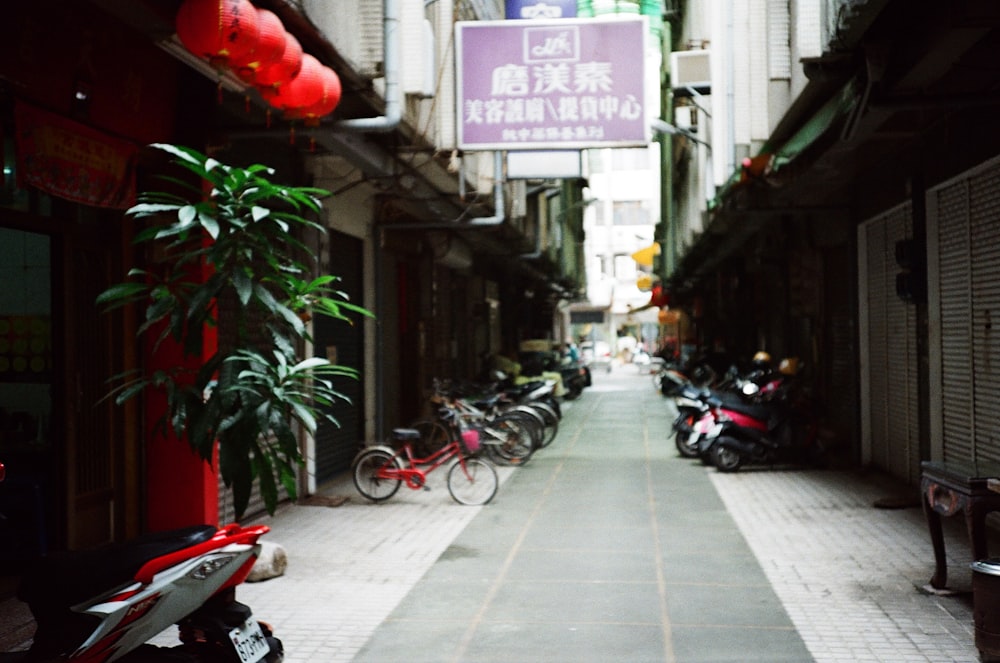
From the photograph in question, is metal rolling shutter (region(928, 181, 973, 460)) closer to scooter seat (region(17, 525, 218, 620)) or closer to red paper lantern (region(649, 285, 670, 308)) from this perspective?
scooter seat (region(17, 525, 218, 620))

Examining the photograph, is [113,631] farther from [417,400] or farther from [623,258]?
[623,258]

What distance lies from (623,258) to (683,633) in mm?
59524

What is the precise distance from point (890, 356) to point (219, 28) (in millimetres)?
9425

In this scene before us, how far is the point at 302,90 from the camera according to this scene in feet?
22.7

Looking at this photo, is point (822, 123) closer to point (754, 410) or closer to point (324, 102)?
point (324, 102)

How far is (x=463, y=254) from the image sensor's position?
20562 mm

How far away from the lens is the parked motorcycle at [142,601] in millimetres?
3975

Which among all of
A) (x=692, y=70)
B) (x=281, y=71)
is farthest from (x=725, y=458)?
(x=281, y=71)

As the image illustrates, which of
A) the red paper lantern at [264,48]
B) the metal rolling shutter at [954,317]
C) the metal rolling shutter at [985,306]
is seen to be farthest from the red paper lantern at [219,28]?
the metal rolling shutter at [954,317]

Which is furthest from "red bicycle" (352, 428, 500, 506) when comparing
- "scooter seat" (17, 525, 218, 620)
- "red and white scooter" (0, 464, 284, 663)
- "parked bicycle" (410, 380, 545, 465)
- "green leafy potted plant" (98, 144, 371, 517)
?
"scooter seat" (17, 525, 218, 620)

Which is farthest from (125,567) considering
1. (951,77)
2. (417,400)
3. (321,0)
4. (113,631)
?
(417,400)

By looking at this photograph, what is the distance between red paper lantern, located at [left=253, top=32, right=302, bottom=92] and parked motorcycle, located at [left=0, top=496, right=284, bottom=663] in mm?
3151

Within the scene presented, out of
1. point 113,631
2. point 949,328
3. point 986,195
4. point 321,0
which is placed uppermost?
point 321,0

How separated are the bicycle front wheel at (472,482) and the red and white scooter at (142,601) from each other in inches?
259
